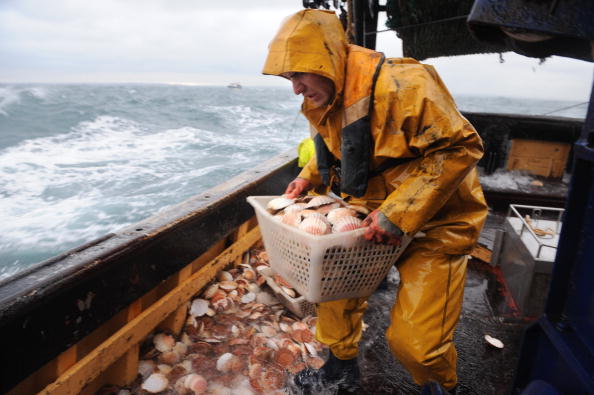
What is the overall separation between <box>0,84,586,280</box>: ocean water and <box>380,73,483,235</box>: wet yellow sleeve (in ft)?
4.48

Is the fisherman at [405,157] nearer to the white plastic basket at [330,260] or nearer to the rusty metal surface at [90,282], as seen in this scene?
the white plastic basket at [330,260]

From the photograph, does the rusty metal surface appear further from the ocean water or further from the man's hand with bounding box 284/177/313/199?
the ocean water

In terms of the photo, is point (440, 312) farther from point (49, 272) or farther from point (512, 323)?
point (49, 272)

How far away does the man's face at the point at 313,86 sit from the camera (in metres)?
1.56

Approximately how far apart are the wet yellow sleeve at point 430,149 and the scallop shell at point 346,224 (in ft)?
0.69

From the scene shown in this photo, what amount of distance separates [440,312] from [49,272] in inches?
72.5

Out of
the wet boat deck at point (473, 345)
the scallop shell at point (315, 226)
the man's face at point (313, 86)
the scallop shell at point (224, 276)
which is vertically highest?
the man's face at point (313, 86)

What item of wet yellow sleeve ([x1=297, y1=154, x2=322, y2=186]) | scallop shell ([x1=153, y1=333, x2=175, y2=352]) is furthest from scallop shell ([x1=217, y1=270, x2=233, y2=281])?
wet yellow sleeve ([x1=297, y1=154, x2=322, y2=186])

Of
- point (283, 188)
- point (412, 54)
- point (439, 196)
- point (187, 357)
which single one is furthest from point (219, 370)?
point (412, 54)

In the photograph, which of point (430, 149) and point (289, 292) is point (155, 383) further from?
point (430, 149)

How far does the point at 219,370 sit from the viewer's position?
2.32 metres

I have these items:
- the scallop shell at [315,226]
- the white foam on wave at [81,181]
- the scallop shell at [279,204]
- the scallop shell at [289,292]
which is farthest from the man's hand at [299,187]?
the white foam on wave at [81,181]

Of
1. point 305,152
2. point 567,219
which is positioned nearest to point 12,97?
point 305,152

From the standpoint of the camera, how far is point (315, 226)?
1.62 m
